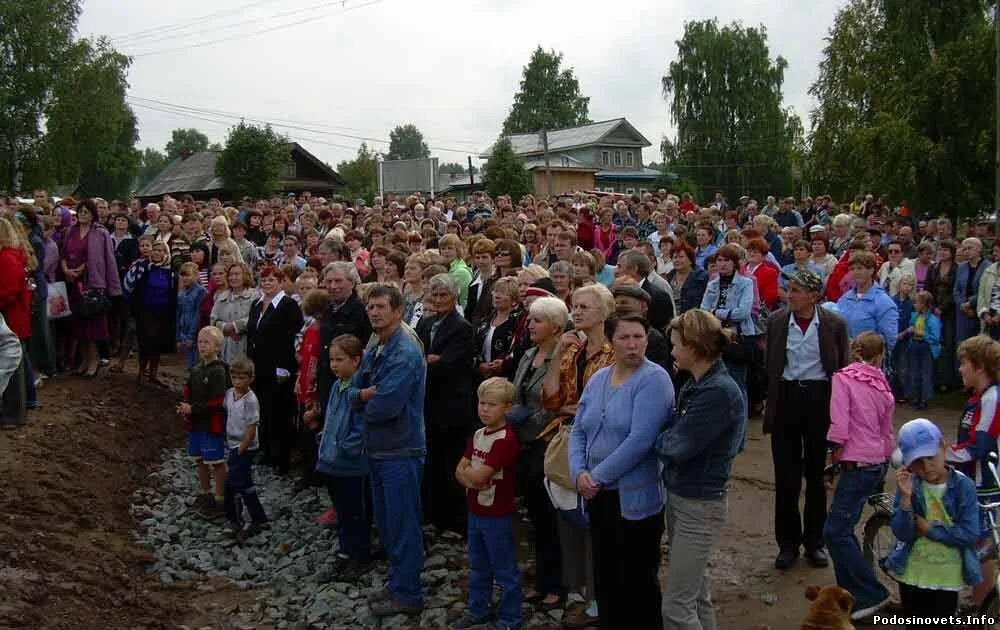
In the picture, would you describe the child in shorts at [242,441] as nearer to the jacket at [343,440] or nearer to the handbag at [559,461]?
the jacket at [343,440]

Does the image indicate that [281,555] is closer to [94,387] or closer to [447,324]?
[447,324]

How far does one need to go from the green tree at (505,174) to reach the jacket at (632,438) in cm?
3864

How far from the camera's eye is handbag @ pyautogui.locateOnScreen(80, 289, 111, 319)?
35.3 feet

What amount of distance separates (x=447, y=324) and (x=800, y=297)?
2550 mm

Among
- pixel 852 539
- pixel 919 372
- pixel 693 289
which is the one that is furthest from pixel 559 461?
pixel 919 372

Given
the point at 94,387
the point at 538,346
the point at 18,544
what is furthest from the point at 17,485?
the point at 538,346

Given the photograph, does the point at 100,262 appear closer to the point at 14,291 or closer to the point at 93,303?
the point at 93,303

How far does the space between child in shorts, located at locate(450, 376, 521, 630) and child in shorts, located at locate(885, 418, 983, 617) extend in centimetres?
217

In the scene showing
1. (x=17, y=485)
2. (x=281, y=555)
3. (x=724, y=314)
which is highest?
(x=724, y=314)

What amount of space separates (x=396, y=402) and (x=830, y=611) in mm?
2907

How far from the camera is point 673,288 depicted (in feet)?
33.1

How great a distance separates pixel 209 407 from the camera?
7.97m

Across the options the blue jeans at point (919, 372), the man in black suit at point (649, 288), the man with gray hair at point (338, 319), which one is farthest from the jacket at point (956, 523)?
the blue jeans at point (919, 372)

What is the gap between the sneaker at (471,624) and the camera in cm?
553
